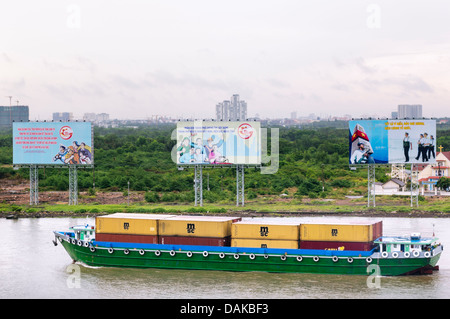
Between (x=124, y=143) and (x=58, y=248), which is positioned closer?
(x=58, y=248)

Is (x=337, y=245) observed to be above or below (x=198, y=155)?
below

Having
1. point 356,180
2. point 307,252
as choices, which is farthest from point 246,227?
point 356,180

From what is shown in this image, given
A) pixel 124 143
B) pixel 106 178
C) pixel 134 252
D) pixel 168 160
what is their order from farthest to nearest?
pixel 124 143
pixel 168 160
pixel 106 178
pixel 134 252

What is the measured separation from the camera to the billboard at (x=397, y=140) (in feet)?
165

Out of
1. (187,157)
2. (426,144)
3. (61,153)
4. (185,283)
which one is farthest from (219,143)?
(185,283)

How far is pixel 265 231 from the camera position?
32.3 metres

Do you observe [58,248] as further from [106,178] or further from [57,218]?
[106,178]

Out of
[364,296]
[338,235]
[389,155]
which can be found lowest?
[364,296]

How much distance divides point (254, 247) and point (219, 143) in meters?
21.1

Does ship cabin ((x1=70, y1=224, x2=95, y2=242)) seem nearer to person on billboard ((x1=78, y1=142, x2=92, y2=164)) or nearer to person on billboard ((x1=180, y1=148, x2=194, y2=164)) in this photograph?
person on billboard ((x1=180, y1=148, x2=194, y2=164))

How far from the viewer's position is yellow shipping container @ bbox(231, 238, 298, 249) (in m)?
32.1

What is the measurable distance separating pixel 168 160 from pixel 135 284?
176 ft

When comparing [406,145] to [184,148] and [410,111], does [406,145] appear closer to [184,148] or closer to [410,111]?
[184,148]

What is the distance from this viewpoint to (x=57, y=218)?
52812 mm
